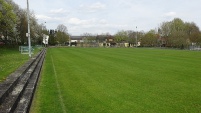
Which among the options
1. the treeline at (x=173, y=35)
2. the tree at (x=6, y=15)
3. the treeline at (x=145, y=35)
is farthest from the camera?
the treeline at (x=173, y=35)

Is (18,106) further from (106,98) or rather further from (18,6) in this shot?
(18,6)

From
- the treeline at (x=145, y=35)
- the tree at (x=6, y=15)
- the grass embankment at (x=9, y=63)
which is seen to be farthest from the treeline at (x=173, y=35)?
the grass embankment at (x=9, y=63)

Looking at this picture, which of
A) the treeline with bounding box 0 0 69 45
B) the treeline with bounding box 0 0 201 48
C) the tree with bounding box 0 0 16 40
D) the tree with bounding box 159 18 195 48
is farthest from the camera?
the tree with bounding box 159 18 195 48

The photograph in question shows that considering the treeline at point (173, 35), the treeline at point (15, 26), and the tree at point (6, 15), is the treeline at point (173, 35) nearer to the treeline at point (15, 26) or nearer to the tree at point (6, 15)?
the treeline at point (15, 26)

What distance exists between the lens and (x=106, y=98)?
1066 centimetres

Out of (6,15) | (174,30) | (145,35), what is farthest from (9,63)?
→ (145,35)

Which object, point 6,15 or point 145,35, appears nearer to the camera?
point 6,15

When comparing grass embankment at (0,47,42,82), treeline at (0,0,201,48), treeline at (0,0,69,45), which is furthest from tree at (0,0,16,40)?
treeline at (0,0,201,48)

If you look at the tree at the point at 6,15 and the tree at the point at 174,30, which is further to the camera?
the tree at the point at 174,30

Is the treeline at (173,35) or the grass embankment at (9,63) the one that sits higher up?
the treeline at (173,35)

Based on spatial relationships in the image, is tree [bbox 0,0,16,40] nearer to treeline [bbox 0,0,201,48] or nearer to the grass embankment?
the grass embankment

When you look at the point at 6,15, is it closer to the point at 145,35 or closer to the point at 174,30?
the point at 174,30

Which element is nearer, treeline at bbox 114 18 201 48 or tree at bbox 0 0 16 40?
tree at bbox 0 0 16 40

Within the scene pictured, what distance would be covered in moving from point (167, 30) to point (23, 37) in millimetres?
80124
